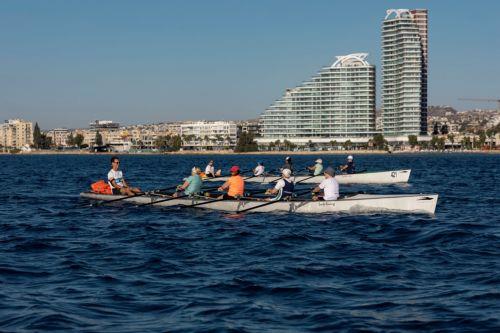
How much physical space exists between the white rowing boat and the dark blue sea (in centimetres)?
2205

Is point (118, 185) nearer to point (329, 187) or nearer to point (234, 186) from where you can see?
point (234, 186)

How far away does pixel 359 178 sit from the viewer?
49.8 meters

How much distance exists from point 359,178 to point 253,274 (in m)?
35.3

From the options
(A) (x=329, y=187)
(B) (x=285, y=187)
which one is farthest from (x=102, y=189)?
(A) (x=329, y=187)

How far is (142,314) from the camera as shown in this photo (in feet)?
40.0

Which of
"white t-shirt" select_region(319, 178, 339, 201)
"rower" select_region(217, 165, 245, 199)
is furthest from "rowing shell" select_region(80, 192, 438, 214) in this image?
"rower" select_region(217, 165, 245, 199)

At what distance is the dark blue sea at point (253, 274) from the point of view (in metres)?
11.8

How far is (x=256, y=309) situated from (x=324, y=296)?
1553 millimetres

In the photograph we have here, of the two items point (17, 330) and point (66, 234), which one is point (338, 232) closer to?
point (66, 234)

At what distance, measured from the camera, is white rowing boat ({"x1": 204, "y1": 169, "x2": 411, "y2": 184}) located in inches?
1901

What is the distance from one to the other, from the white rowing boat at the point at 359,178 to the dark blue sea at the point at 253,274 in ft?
72.3

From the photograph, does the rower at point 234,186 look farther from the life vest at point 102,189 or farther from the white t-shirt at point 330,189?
the life vest at point 102,189

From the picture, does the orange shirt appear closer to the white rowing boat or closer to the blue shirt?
the blue shirt

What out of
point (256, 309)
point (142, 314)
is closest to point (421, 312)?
point (256, 309)
